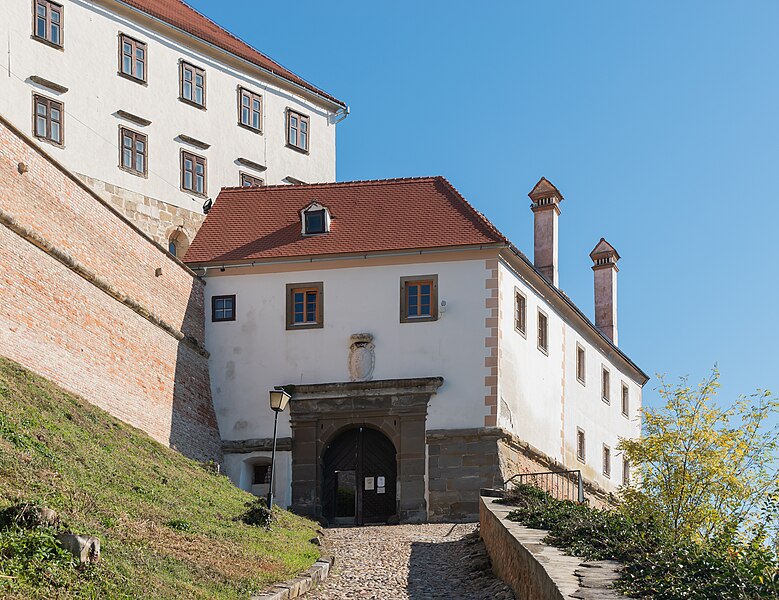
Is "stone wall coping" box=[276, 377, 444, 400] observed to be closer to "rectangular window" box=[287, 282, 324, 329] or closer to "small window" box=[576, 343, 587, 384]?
"rectangular window" box=[287, 282, 324, 329]

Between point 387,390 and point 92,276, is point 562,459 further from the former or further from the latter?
point 92,276

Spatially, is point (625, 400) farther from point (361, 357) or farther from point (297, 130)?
point (361, 357)

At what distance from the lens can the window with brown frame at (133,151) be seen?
41.2 m

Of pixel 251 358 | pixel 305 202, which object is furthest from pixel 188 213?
pixel 251 358

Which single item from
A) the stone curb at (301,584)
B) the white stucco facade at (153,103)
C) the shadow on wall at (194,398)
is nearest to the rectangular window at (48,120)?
the white stucco facade at (153,103)

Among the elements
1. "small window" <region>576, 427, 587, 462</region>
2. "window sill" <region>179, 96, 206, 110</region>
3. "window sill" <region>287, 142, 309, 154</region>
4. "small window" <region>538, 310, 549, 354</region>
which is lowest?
"small window" <region>576, 427, 587, 462</region>

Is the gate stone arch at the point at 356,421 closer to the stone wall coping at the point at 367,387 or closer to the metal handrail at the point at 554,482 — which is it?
the stone wall coping at the point at 367,387

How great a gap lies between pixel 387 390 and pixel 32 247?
35.6 ft

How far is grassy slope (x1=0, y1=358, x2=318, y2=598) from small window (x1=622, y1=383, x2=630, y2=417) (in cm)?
2299

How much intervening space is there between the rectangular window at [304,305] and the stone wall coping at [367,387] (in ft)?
5.22

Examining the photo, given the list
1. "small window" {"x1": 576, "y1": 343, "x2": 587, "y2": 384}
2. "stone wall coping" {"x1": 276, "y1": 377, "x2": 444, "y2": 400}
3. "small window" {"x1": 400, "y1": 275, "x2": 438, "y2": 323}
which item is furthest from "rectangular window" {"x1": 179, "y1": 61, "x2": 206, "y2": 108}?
"small window" {"x1": 576, "y1": 343, "x2": 587, "y2": 384}

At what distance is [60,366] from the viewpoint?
87.0 feet

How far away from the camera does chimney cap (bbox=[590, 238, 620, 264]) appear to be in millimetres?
50844

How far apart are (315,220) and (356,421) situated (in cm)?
568
